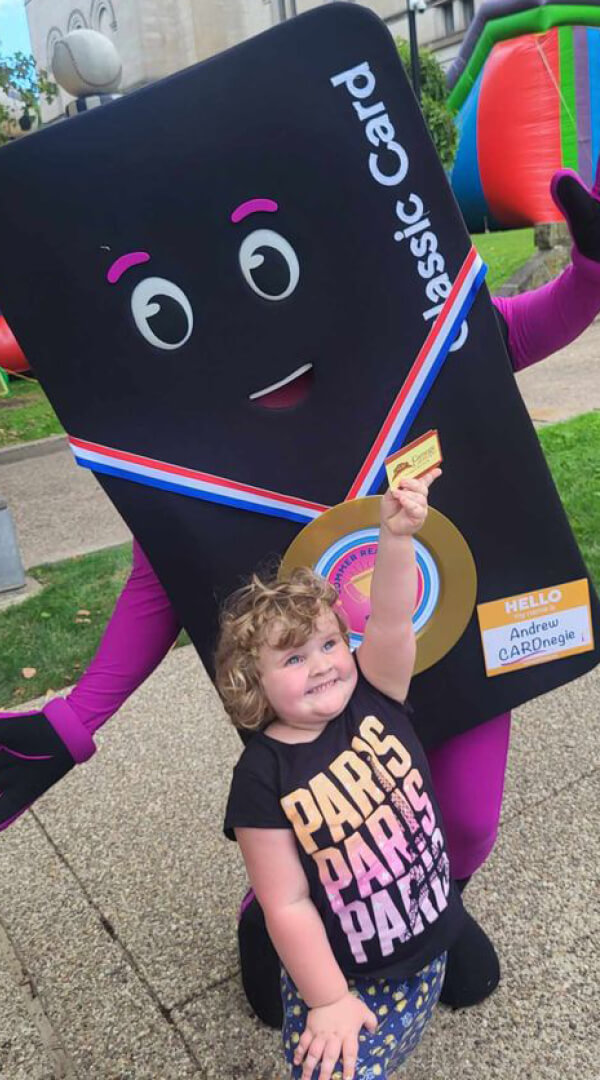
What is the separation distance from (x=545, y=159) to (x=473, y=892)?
10464 millimetres

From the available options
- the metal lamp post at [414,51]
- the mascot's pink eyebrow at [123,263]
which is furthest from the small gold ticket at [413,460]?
the metal lamp post at [414,51]

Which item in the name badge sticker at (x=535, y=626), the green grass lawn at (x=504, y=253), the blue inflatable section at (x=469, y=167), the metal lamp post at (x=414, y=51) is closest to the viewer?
the name badge sticker at (x=535, y=626)

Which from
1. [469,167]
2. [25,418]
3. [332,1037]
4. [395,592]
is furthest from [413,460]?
[469,167]

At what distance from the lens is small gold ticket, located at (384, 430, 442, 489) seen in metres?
1.34

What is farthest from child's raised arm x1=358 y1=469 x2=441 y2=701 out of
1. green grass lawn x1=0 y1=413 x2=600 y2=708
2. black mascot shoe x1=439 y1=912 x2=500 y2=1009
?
green grass lawn x1=0 y1=413 x2=600 y2=708

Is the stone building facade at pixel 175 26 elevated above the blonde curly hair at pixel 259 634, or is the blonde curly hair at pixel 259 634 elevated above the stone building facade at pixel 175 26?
the blonde curly hair at pixel 259 634

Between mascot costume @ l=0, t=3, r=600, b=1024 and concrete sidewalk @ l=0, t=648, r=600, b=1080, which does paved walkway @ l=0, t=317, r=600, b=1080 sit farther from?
mascot costume @ l=0, t=3, r=600, b=1024

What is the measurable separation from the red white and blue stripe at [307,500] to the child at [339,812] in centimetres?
25

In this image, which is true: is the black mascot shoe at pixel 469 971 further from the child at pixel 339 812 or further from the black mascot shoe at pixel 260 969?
the child at pixel 339 812

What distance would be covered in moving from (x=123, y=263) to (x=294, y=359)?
A: 0.34 meters

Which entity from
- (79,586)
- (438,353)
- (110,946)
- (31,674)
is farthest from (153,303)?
(79,586)

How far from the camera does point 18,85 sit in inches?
376

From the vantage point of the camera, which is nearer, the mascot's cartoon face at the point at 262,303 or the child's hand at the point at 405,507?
the child's hand at the point at 405,507

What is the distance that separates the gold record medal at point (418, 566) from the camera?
68.4 inches
